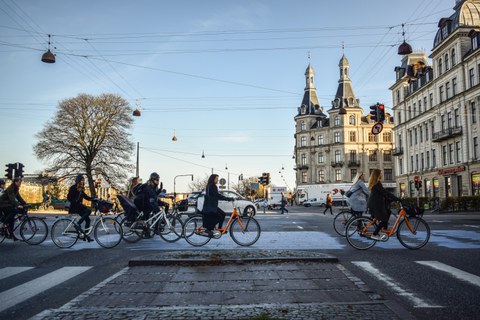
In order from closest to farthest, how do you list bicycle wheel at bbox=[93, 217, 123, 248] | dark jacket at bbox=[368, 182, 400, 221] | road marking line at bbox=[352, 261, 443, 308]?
road marking line at bbox=[352, 261, 443, 308]
dark jacket at bbox=[368, 182, 400, 221]
bicycle wheel at bbox=[93, 217, 123, 248]

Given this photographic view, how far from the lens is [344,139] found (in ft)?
295

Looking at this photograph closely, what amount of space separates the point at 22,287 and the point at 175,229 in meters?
5.95

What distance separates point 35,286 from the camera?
5945mm

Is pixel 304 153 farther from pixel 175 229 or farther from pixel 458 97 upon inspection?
pixel 175 229

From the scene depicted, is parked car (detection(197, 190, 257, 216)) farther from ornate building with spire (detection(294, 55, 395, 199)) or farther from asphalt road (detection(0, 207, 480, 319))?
ornate building with spire (detection(294, 55, 395, 199))

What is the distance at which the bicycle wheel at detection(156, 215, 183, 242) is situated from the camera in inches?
460

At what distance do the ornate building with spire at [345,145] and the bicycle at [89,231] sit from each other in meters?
80.8

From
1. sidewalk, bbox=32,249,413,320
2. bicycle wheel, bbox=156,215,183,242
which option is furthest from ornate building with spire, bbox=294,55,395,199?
sidewalk, bbox=32,249,413,320

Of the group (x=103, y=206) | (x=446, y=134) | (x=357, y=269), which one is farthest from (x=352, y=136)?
(x=357, y=269)

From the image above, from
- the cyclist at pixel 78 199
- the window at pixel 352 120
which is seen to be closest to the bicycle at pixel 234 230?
the cyclist at pixel 78 199

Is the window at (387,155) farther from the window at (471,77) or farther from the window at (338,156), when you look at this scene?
the window at (471,77)

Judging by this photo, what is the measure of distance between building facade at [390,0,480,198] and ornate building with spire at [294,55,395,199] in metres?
27.7

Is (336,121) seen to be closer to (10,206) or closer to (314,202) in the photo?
(314,202)

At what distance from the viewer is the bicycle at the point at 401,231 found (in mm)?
9883
